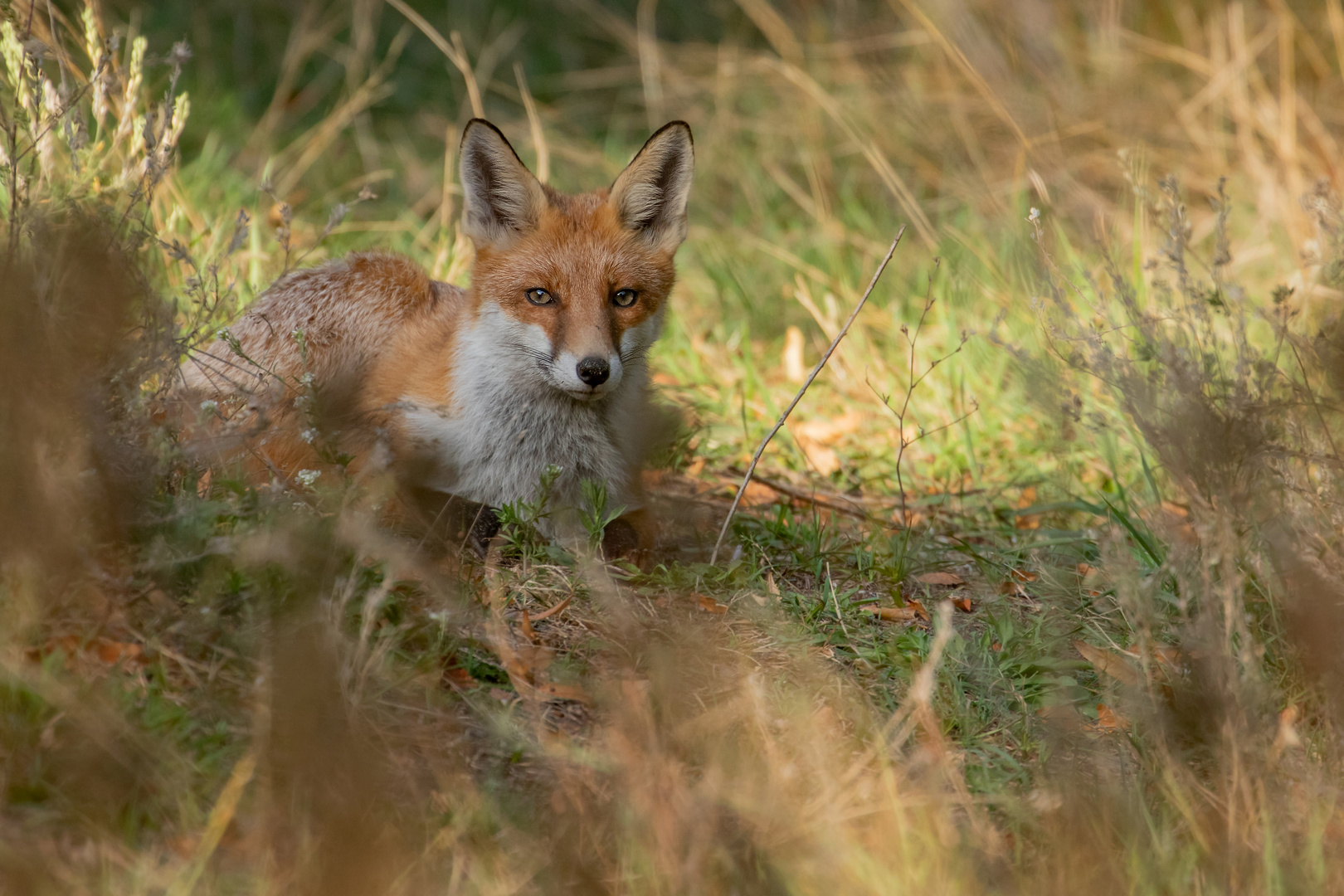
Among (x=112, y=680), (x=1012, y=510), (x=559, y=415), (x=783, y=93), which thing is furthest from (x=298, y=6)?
(x=112, y=680)

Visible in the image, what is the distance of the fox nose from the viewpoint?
10.7 ft

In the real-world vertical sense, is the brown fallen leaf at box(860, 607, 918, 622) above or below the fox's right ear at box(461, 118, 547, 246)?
below

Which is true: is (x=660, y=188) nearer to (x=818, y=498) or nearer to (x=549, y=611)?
(x=818, y=498)

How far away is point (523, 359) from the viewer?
3.50 metres

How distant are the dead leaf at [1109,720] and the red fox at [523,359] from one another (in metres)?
1.45

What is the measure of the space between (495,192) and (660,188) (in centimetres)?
54

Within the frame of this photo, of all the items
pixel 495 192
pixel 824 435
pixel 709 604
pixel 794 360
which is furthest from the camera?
pixel 794 360

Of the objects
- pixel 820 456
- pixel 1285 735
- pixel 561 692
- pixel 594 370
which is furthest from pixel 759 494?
pixel 1285 735

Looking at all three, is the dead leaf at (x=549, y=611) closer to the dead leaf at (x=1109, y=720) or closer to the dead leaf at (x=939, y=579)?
the dead leaf at (x=939, y=579)

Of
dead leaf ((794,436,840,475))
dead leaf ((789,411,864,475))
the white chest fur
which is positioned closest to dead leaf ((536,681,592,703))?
the white chest fur

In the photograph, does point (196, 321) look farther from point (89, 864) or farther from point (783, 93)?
point (783, 93)

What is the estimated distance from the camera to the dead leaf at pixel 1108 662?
2871 millimetres

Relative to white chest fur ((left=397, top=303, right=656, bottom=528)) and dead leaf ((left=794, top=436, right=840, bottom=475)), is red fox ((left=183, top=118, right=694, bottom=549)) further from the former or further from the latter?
dead leaf ((left=794, top=436, right=840, bottom=475))

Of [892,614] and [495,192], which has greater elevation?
[495,192]
